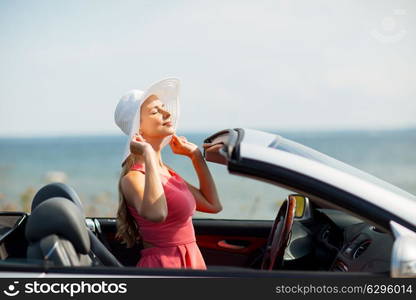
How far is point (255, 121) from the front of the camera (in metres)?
44.4

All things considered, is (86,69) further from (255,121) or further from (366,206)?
(366,206)

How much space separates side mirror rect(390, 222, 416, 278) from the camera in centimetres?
242

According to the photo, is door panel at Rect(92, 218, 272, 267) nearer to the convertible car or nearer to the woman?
the convertible car

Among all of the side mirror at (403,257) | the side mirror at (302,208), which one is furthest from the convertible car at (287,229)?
the side mirror at (302,208)

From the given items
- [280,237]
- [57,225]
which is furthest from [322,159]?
[57,225]

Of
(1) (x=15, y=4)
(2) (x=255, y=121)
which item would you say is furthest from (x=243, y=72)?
(1) (x=15, y=4)

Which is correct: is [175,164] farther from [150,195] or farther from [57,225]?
[57,225]

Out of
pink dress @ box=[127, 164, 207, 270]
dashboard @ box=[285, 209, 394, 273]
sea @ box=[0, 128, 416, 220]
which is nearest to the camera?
dashboard @ box=[285, 209, 394, 273]

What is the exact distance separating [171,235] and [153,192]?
30 cm

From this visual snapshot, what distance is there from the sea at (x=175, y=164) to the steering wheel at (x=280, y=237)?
17.8 metres

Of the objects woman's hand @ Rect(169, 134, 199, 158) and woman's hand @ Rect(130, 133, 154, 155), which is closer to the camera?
woman's hand @ Rect(130, 133, 154, 155)

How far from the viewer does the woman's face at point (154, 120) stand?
3266 millimetres

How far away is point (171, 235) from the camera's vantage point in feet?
10.5

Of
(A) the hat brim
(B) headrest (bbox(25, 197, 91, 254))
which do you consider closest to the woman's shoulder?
(A) the hat brim
